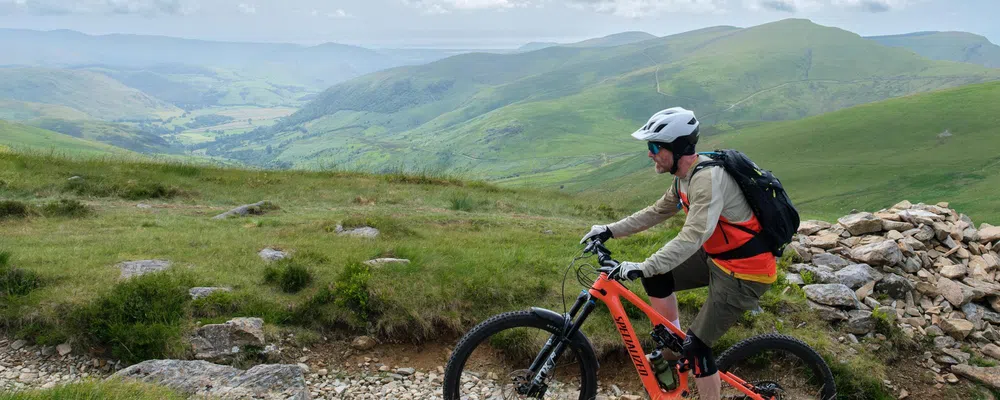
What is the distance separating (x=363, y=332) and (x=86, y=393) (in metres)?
3.92

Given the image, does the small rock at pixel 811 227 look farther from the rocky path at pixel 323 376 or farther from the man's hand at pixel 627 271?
the man's hand at pixel 627 271

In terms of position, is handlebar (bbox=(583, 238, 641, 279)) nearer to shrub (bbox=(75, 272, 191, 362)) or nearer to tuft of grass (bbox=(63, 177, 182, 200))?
shrub (bbox=(75, 272, 191, 362))

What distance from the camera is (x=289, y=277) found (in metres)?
9.25

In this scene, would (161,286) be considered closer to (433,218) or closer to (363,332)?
(363,332)

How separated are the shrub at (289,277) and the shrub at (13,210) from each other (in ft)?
29.6

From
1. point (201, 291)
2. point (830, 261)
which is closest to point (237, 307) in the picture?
point (201, 291)

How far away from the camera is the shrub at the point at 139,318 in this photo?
7.21 m

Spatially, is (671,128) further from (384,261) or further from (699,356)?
(384,261)

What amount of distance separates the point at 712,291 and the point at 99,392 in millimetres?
5796


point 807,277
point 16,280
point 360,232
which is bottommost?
point 807,277

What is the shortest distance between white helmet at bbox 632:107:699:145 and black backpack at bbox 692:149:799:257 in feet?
1.08

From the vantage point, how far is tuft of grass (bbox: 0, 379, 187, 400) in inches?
182

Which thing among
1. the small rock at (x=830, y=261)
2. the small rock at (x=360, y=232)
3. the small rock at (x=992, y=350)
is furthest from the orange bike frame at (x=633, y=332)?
the small rock at (x=360, y=232)

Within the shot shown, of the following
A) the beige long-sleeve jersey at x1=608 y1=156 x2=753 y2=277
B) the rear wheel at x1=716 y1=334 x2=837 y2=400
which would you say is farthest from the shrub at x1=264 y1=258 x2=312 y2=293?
the rear wheel at x1=716 y1=334 x2=837 y2=400
